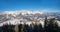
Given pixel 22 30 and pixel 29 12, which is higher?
pixel 29 12

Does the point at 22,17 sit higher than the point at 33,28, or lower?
higher

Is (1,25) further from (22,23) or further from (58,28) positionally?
(58,28)

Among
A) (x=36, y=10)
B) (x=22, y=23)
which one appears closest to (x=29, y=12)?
(x=36, y=10)

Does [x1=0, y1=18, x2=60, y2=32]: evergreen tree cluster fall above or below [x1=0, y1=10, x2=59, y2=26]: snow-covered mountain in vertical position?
below

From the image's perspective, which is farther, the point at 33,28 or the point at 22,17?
the point at 22,17

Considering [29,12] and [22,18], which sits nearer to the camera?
[29,12]

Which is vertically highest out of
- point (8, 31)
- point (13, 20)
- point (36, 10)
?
point (36, 10)

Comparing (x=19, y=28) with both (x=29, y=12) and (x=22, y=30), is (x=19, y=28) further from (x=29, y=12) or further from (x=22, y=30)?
(x=29, y=12)

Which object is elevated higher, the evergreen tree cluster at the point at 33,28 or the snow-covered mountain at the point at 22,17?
the snow-covered mountain at the point at 22,17
